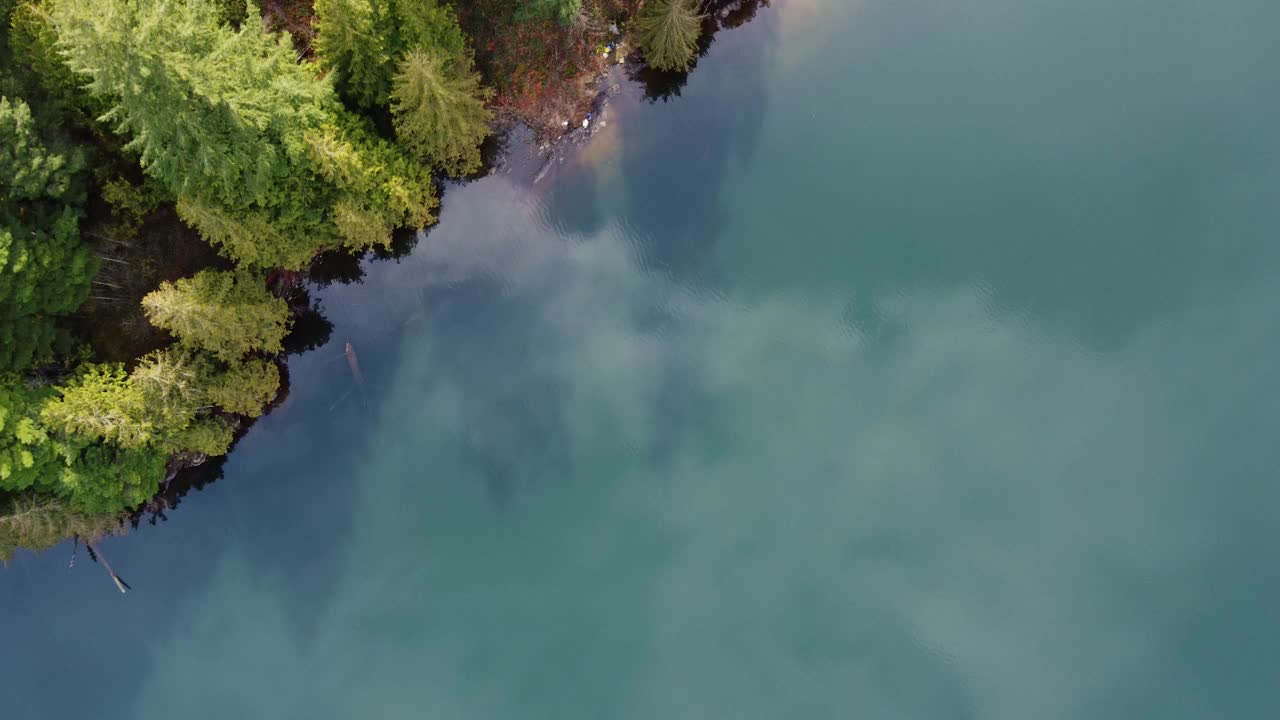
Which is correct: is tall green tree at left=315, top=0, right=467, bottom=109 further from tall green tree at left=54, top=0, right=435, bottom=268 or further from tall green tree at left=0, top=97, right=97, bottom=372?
tall green tree at left=0, top=97, right=97, bottom=372

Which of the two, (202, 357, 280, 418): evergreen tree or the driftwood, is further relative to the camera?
the driftwood

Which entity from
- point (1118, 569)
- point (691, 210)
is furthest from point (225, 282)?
point (1118, 569)

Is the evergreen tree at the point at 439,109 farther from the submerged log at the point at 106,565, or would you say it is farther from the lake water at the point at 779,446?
the submerged log at the point at 106,565

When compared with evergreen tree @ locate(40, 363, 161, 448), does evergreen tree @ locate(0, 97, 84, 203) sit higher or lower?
higher

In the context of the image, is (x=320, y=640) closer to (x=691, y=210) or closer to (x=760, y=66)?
(x=691, y=210)

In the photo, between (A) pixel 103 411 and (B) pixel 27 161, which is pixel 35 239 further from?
(A) pixel 103 411

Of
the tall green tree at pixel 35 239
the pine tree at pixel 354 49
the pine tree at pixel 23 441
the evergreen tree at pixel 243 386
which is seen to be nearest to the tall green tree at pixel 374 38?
the pine tree at pixel 354 49

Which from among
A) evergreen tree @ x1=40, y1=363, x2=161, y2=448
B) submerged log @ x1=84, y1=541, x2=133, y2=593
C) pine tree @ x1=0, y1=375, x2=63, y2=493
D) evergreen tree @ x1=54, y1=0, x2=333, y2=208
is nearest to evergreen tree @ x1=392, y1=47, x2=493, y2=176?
evergreen tree @ x1=54, y1=0, x2=333, y2=208
